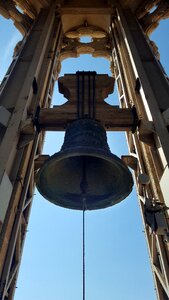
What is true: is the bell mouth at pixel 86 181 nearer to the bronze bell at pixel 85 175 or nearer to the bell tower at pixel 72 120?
the bronze bell at pixel 85 175

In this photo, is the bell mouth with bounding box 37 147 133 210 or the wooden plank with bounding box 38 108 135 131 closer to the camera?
the bell mouth with bounding box 37 147 133 210

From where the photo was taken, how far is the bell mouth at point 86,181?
4.31 metres

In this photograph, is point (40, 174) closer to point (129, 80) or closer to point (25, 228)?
point (25, 228)

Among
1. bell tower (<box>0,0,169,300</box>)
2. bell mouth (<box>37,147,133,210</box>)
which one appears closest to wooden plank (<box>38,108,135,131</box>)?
bell tower (<box>0,0,169,300</box>)

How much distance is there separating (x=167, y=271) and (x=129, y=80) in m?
3.95

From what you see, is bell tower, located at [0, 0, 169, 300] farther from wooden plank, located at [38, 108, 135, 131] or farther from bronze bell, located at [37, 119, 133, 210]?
bronze bell, located at [37, 119, 133, 210]

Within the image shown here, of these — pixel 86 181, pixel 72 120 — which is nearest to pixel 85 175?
pixel 86 181

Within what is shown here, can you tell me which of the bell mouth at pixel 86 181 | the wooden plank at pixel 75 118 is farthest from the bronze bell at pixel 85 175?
the wooden plank at pixel 75 118

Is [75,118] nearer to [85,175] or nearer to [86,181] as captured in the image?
[85,175]

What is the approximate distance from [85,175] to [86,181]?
0.13 meters

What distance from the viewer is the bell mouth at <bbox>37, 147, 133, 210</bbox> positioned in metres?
4.31

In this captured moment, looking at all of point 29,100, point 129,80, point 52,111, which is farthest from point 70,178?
point 129,80

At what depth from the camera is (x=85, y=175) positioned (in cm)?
449

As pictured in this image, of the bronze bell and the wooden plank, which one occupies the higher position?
the wooden plank
